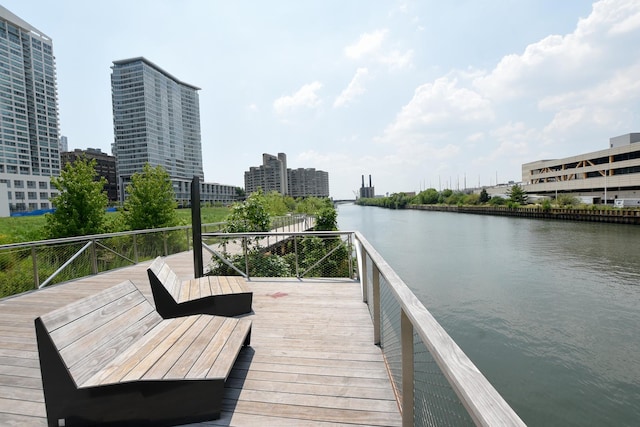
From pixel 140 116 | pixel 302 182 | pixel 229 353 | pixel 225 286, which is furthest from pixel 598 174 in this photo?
pixel 302 182

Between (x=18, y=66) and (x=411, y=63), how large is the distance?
12124cm

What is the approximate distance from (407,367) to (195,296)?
317cm

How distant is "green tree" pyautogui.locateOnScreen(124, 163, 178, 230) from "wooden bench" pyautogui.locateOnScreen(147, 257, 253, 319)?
476 inches

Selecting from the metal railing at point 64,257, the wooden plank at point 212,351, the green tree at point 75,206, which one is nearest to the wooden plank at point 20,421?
the wooden plank at point 212,351

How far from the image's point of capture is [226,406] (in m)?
2.38

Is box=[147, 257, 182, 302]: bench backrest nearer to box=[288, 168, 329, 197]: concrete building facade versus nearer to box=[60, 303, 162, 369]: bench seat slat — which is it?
box=[60, 303, 162, 369]: bench seat slat

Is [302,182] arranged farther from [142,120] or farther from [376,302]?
[376,302]

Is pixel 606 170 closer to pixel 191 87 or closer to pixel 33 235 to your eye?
pixel 33 235

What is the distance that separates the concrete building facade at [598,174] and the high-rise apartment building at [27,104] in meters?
114

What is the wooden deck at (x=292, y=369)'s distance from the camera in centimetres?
228

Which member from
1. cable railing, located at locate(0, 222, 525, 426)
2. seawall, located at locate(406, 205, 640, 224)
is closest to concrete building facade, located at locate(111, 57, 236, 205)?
seawall, located at locate(406, 205, 640, 224)

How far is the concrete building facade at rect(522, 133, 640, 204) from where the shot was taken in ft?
170

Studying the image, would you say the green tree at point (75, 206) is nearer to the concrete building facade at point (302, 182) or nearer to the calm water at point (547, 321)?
the calm water at point (547, 321)

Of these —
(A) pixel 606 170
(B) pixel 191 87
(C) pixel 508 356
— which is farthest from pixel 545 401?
(B) pixel 191 87
